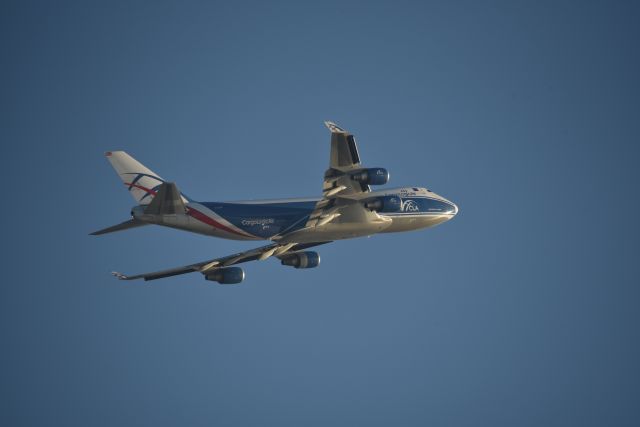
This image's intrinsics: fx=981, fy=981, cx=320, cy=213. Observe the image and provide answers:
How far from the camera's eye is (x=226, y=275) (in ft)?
198

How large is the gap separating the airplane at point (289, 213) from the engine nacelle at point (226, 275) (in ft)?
0.20

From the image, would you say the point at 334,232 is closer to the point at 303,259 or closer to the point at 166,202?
the point at 303,259

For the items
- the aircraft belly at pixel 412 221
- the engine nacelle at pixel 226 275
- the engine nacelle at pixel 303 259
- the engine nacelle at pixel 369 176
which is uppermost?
the engine nacelle at pixel 369 176

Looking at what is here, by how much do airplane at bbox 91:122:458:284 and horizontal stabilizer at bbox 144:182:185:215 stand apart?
0.16 ft

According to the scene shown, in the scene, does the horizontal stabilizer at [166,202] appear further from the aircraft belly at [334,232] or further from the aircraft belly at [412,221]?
the aircraft belly at [412,221]

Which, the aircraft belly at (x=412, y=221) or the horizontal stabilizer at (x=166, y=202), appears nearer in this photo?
the horizontal stabilizer at (x=166, y=202)

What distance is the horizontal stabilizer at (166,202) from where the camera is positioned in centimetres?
4828

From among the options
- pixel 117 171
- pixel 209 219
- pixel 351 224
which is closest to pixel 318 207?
pixel 351 224

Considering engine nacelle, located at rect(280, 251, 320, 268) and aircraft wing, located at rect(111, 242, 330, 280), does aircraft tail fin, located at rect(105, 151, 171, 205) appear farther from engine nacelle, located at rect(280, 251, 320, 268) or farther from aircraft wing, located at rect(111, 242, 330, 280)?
engine nacelle, located at rect(280, 251, 320, 268)

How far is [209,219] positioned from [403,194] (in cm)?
1493

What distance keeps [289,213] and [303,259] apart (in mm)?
6033

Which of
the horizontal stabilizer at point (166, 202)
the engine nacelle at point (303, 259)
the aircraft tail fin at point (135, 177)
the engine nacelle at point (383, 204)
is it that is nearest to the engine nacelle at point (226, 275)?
the engine nacelle at point (303, 259)

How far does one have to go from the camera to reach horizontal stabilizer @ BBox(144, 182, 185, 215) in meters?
48.3

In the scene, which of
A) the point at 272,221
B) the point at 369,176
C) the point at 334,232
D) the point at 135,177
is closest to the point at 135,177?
the point at 135,177
